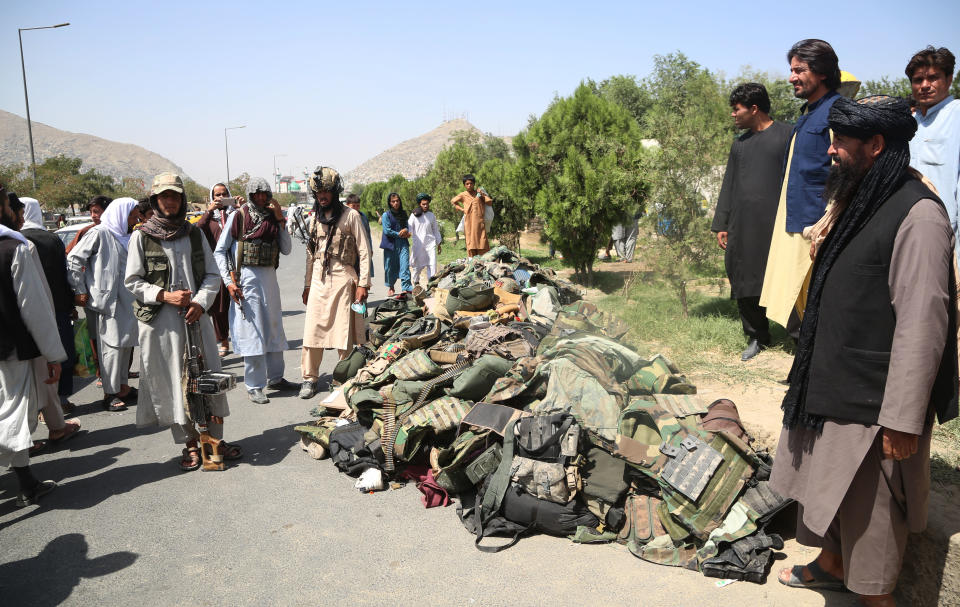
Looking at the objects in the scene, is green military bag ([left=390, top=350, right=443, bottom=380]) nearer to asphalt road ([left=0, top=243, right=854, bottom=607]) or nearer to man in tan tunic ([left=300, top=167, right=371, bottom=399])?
asphalt road ([left=0, top=243, right=854, bottom=607])

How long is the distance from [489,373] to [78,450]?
3679mm

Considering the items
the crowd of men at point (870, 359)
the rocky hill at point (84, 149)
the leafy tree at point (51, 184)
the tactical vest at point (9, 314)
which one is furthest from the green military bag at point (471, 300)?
the rocky hill at point (84, 149)

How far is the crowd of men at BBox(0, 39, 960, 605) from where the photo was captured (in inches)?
88.0

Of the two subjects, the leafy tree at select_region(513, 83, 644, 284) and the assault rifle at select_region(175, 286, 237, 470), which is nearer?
the assault rifle at select_region(175, 286, 237, 470)

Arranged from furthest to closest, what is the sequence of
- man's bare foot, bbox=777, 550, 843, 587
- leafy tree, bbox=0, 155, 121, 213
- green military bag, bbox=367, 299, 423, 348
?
1. leafy tree, bbox=0, 155, 121, 213
2. green military bag, bbox=367, 299, 423, 348
3. man's bare foot, bbox=777, 550, 843, 587

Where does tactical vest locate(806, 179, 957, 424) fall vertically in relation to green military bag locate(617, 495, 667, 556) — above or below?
→ above

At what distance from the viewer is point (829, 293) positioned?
239 centimetres

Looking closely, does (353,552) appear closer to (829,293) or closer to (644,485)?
(644,485)

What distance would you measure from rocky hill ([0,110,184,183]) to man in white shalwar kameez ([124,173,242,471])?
166 metres

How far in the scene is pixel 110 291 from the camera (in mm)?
5957

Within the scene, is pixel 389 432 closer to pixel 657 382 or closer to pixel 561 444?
pixel 561 444

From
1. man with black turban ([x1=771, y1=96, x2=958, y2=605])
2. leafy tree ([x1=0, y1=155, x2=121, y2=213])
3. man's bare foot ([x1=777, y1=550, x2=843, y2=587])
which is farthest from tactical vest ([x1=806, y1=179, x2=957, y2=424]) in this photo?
leafy tree ([x1=0, y1=155, x2=121, y2=213])

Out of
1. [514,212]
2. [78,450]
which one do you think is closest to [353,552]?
[78,450]

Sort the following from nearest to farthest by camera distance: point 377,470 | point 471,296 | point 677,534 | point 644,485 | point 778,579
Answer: point 778,579
point 677,534
point 644,485
point 377,470
point 471,296
